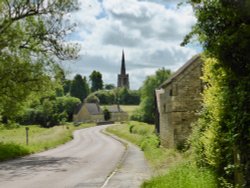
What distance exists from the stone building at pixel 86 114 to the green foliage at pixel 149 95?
88.8 ft

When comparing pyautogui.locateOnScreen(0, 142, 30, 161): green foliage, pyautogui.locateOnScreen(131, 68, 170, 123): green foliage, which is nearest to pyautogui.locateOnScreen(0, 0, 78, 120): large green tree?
pyautogui.locateOnScreen(0, 142, 30, 161): green foliage

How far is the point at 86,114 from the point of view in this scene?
139500 mm

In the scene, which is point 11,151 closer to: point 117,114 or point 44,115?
point 44,115

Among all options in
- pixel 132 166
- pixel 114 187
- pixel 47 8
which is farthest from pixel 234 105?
pixel 47 8

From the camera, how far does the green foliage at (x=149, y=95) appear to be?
105000mm

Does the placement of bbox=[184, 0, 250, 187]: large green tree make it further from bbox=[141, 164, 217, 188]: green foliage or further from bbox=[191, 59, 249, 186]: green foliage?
bbox=[141, 164, 217, 188]: green foliage

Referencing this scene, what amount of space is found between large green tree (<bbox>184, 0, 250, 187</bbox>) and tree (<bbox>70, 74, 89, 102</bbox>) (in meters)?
151

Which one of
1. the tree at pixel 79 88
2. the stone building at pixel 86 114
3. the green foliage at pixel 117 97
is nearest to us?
the stone building at pixel 86 114

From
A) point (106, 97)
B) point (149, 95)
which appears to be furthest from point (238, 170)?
point (106, 97)

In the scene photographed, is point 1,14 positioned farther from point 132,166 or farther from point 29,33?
point 132,166

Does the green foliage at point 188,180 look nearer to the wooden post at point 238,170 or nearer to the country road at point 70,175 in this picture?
the wooden post at point 238,170

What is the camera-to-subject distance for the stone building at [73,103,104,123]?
13938 centimetres

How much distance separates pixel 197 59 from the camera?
31.2 metres

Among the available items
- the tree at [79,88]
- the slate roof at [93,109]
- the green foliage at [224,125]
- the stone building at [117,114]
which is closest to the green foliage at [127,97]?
the tree at [79,88]
